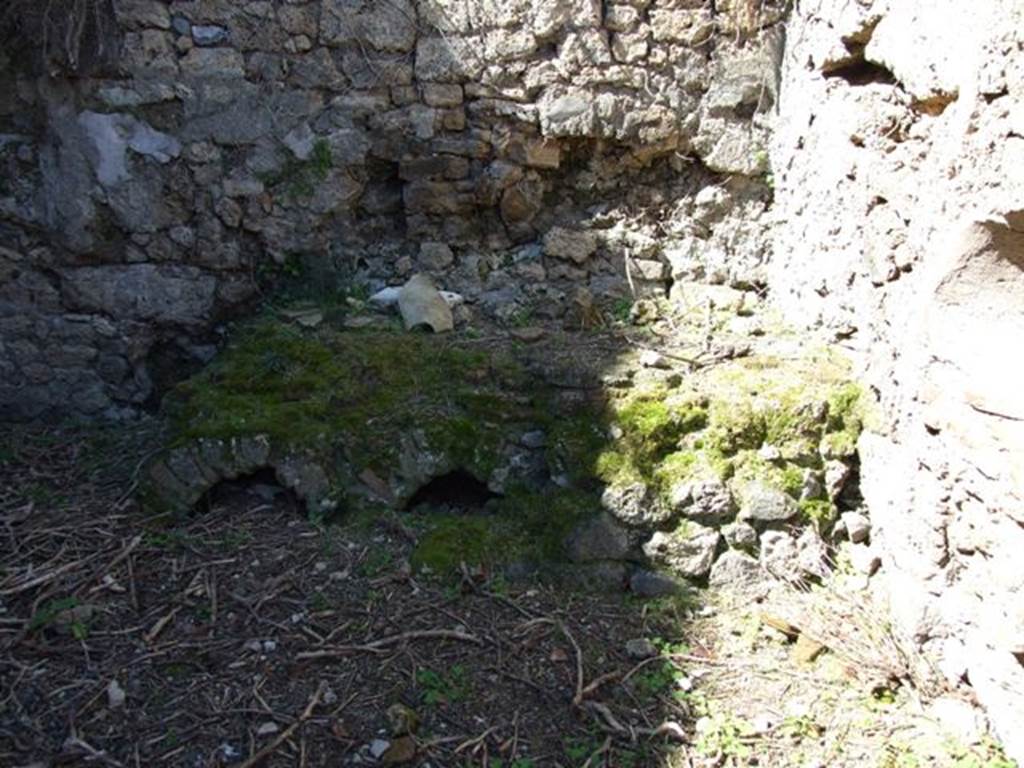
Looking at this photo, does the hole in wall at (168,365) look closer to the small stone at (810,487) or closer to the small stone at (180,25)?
the small stone at (180,25)

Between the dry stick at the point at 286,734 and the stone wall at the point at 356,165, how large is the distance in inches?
73.0

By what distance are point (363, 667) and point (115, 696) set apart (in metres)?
0.64

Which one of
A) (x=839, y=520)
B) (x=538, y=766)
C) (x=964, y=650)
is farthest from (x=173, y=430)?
(x=964, y=650)

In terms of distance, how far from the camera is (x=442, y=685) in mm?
2502

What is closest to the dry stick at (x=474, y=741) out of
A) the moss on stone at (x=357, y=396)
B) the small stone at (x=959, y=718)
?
the moss on stone at (x=357, y=396)

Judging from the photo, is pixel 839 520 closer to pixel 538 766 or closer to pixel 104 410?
pixel 538 766

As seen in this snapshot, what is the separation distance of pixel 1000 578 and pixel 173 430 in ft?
8.57

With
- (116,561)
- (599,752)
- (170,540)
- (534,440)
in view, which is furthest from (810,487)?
(116,561)

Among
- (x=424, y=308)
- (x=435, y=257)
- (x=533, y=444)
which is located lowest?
(x=533, y=444)

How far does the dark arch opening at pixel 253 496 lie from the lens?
3164 millimetres

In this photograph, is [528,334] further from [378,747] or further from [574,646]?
[378,747]

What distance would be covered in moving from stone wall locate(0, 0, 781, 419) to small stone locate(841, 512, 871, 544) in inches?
53.1

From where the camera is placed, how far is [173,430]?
3.26 meters

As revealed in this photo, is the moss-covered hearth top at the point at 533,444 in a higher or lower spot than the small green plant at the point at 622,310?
lower
